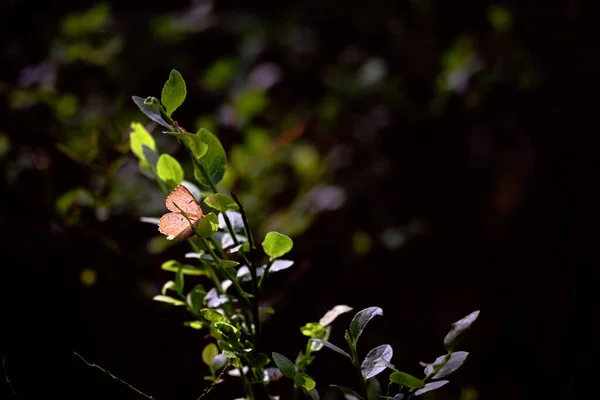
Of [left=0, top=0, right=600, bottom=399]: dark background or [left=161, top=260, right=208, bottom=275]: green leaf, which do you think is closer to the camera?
[left=161, top=260, right=208, bottom=275]: green leaf

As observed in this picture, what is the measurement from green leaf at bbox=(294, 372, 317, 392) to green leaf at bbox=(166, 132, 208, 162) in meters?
0.21

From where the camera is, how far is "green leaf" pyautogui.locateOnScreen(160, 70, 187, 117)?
47 cm

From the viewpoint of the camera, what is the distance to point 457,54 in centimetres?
161

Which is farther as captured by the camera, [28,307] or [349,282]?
[349,282]

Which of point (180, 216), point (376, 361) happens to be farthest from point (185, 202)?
point (376, 361)

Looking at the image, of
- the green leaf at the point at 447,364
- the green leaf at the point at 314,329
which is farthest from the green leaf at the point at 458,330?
the green leaf at the point at 314,329

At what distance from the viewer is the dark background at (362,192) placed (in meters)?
0.89

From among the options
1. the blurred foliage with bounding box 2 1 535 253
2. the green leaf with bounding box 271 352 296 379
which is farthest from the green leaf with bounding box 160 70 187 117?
the blurred foliage with bounding box 2 1 535 253

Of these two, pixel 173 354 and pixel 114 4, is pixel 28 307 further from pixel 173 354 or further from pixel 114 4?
pixel 114 4

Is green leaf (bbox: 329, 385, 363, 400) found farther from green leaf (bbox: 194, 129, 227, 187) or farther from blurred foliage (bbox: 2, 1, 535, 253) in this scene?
blurred foliage (bbox: 2, 1, 535, 253)

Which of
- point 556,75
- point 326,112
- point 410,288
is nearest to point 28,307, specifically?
point 410,288

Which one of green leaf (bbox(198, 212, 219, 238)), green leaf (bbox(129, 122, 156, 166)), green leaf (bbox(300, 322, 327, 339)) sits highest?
green leaf (bbox(129, 122, 156, 166))

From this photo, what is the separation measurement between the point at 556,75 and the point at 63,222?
1.37 meters

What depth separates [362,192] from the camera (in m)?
1.72
